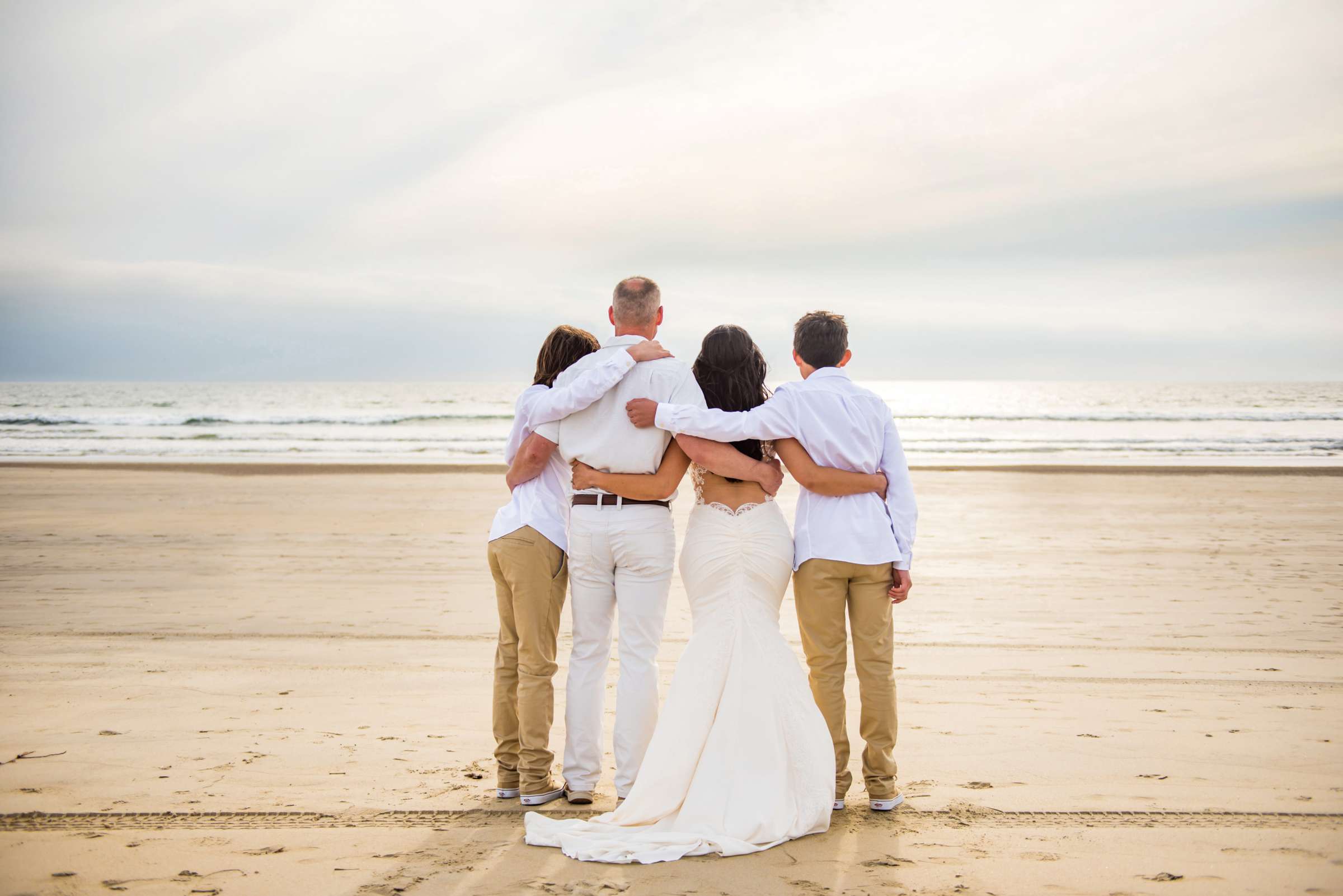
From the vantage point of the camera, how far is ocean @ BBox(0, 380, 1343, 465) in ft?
71.2

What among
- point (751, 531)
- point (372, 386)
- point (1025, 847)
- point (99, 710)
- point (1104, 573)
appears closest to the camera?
point (1025, 847)

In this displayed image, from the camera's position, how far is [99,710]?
460 cm

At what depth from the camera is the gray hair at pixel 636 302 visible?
143 inches

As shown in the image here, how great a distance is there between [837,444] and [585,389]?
98 cm

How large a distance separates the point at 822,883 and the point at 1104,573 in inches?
255

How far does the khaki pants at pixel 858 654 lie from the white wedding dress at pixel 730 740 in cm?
15

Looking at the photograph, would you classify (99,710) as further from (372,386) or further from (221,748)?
(372,386)

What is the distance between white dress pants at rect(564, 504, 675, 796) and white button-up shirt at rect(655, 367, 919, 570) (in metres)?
0.46

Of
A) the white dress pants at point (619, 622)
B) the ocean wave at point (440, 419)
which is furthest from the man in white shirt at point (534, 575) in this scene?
the ocean wave at point (440, 419)

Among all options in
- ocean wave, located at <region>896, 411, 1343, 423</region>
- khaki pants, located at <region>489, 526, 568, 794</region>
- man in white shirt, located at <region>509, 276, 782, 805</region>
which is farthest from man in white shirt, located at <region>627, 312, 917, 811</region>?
ocean wave, located at <region>896, 411, 1343, 423</region>

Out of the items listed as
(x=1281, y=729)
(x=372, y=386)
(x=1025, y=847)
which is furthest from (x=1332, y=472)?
(x=372, y=386)

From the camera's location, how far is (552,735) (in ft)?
14.6

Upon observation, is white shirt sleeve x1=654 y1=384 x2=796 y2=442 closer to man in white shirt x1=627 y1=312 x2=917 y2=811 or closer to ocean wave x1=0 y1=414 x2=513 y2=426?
man in white shirt x1=627 y1=312 x2=917 y2=811

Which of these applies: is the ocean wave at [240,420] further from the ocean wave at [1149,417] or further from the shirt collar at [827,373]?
the shirt collar at [827,373]
